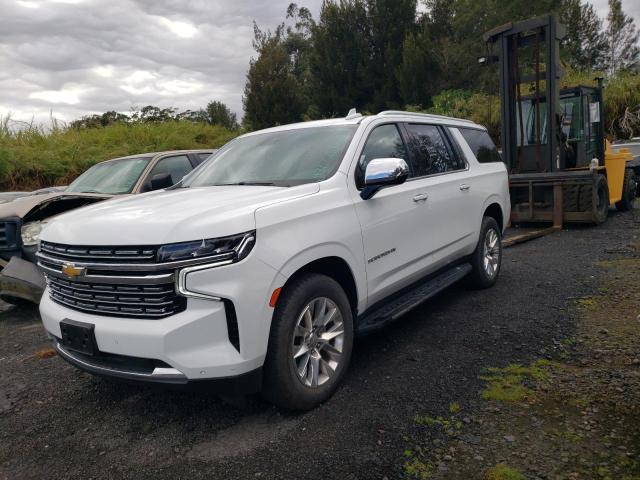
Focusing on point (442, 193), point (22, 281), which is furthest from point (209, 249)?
point (22, 281)

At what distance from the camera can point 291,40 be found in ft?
173

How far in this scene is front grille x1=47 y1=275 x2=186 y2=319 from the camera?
2701 mm

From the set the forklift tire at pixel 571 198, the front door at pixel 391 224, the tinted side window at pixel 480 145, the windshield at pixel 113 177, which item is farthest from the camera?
the forklift tire at pixel 571 198

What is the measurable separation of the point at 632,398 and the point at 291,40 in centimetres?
5423

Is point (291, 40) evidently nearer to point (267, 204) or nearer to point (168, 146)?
point (168, 146)

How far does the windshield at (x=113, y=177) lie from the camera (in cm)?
688

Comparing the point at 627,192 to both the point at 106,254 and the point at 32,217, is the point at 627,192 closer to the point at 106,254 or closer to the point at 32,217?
the point at 32,217

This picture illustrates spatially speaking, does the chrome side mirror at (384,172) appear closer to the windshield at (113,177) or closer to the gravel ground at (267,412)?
the gravel ground at (267,412)

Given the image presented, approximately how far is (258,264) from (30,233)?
376 centimetres

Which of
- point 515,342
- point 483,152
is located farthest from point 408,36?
point 515,342

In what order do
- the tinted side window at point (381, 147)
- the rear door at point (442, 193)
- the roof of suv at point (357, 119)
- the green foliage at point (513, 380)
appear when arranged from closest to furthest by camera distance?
1. the green foliage at point (513, 380)
2. the tinted side window at point (381, 147)
3. the roof of suv at point (357, 119)
4. the rear door at point (442, 193)

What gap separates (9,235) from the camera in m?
5.34

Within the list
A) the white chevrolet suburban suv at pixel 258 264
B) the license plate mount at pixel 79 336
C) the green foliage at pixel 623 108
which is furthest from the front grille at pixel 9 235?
the green foliage at pixel 623 108

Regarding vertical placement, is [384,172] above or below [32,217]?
above
